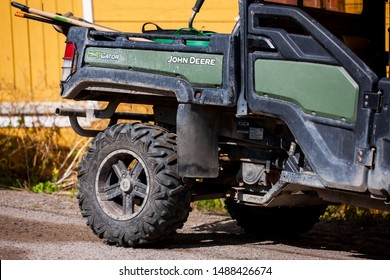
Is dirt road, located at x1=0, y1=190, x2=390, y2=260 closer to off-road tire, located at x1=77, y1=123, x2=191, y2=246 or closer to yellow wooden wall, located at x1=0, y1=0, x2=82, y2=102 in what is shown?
off-road tire, located at x1=77, y1=123, x2=191, y2=246

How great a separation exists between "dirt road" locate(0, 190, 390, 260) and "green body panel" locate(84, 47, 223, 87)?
1319 millimetres

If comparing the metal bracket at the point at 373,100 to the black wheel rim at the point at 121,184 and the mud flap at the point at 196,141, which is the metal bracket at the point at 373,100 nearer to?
the mud flap at the point at 196,141

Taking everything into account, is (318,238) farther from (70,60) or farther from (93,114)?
(70,60)

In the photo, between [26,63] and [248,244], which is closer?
[248,244]

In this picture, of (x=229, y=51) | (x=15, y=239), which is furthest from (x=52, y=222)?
(x=229, y=51)

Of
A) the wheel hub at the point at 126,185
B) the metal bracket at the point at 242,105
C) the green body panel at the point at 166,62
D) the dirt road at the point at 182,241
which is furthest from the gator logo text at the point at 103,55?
the dirt road at the point at 182,241

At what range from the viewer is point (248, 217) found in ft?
26.8

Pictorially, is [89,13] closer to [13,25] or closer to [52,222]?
[13,25]

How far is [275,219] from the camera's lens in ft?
26.7

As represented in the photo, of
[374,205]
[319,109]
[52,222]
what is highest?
[319,109]

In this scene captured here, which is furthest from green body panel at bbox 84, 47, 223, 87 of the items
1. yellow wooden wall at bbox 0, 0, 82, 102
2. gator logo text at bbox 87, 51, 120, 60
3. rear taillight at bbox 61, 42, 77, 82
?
yellow wooden wall at bbox 0, 0, 82, 102

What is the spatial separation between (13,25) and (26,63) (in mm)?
477

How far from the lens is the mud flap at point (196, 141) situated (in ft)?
22.7

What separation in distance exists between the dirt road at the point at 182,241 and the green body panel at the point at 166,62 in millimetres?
1319
